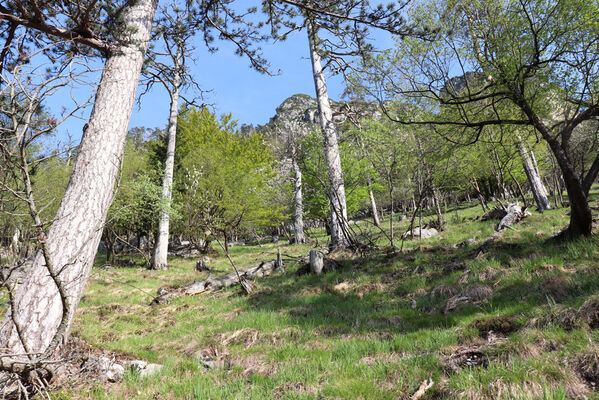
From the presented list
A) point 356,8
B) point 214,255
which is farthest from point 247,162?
point 356,8

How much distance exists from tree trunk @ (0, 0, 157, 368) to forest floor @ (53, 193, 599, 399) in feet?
2.31

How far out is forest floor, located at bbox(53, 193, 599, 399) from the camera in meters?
2.53

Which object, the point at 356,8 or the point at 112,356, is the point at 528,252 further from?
the point at 112,356

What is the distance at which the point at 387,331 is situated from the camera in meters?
4.05

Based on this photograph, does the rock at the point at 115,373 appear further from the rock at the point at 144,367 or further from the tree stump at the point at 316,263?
the tree stump at the point at 316,263

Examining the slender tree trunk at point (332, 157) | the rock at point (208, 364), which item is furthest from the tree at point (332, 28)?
the rock at point (208, 364)

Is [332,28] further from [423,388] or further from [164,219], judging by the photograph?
[164,219]

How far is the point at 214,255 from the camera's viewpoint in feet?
59.3

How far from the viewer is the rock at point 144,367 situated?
338cm


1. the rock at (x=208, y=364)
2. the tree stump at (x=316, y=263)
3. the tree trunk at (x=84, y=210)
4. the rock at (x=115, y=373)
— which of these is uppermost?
the tree trunk at (x=84, y=210)

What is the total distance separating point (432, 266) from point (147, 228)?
1625cm

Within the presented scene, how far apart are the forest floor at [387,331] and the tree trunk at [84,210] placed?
704 millimetres

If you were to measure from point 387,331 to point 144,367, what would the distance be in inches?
129

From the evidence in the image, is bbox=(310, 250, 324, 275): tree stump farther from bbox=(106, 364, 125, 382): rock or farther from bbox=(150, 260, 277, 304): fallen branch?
bbox=(106, 364, 125, 382): rock
